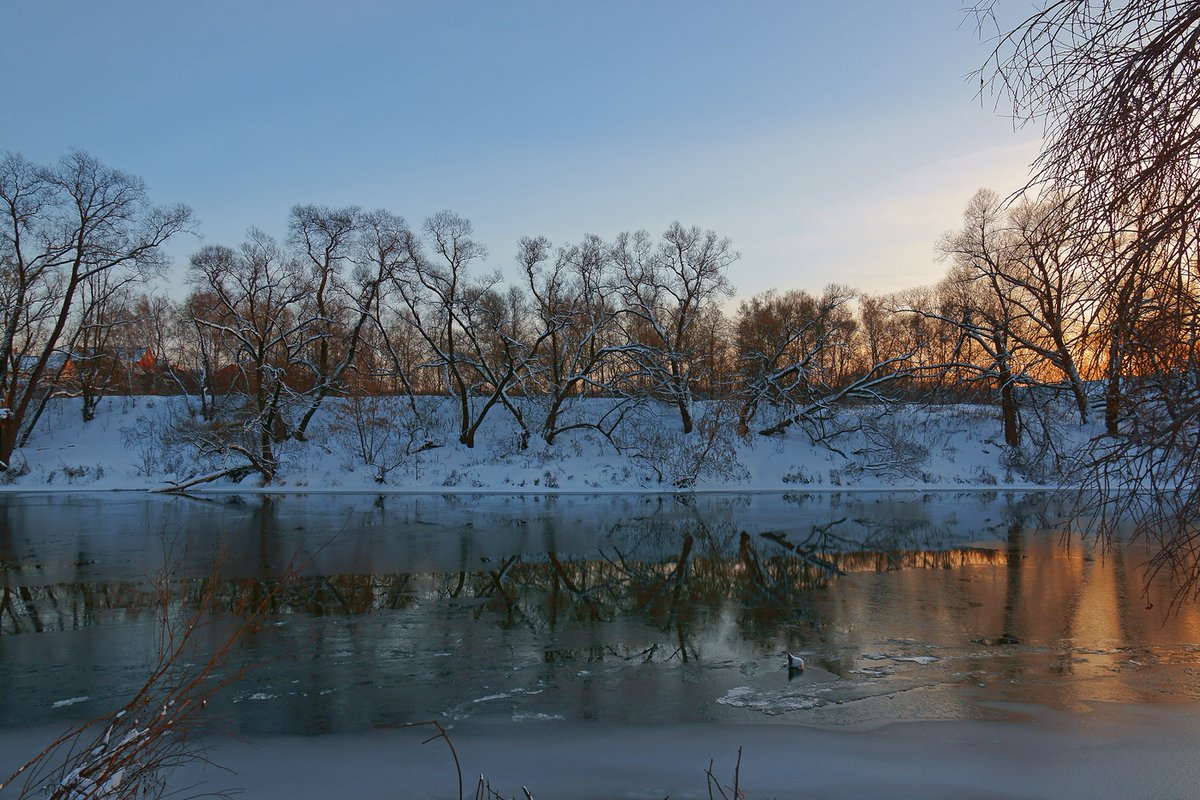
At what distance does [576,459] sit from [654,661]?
855 inches

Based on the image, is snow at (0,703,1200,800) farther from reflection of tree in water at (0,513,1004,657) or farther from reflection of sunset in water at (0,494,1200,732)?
reflection of tree in water at (0,513,1004,657)

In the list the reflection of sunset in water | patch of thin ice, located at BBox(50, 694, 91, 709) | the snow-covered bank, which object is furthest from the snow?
the snow-covered bank

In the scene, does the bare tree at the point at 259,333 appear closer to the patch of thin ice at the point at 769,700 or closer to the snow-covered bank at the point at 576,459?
the snow-covered bank at the point at 576,459

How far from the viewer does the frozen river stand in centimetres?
549

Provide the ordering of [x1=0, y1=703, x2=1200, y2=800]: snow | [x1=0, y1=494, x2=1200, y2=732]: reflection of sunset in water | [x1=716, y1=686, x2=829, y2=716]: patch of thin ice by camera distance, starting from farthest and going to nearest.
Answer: [x1=0, y1=494, x2=1200, y2=732]: reflection of sunset in water → [x1=716, y1=686, x2=829, y2=716]: patch of thin ice → [x1=0, y1=703, x2=1200, y2=800]: snow

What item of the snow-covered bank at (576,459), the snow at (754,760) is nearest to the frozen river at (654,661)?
the snow at (754,760)

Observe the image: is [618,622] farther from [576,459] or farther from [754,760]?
[576,459]

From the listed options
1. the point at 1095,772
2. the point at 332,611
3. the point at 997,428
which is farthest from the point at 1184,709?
the point at 997,428

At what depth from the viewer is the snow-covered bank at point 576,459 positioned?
2722cm

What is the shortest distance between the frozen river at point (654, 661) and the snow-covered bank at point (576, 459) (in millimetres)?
11676

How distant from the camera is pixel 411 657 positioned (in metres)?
7.86

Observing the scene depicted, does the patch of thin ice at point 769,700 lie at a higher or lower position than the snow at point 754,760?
higher

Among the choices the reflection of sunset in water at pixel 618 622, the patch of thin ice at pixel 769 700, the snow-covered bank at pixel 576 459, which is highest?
the snow-covered bank at pixel 576 459

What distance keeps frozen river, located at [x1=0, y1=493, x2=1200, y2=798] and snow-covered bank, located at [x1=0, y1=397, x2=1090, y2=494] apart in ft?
38.3
